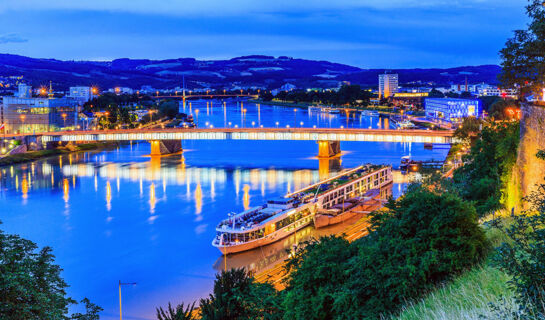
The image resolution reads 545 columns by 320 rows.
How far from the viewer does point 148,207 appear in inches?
573

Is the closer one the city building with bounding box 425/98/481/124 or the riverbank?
the riverbank

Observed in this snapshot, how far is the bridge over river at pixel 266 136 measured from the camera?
896 inches

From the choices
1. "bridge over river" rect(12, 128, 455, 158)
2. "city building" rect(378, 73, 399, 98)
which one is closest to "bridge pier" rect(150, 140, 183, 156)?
"bridge over river" rect(12, 128, 455, 158)

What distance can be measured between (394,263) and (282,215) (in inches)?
281

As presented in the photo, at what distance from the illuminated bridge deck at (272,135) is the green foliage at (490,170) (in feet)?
32.9

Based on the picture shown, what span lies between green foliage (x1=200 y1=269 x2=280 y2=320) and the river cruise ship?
4686 millimetres

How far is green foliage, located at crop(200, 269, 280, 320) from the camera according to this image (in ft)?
16.9

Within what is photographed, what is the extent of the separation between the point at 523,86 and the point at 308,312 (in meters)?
6.39

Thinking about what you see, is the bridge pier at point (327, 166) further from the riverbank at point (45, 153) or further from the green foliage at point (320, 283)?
the green foliage at point (320, 283)

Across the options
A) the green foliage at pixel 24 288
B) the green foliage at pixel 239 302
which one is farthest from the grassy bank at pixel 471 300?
the green foliage at pixel 24 288

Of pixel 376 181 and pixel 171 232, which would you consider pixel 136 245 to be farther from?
pixel 376 181

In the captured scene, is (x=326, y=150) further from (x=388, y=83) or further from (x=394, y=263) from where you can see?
(x=388, y=83)

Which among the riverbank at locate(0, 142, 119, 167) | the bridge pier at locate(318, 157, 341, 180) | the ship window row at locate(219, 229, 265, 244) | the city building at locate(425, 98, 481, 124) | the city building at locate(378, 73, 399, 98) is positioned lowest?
the ship window row at locate(219, 229, 265, 244)

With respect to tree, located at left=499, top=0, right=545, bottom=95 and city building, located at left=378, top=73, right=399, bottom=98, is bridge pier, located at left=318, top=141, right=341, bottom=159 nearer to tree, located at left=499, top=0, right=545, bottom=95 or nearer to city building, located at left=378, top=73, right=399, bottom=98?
tree, located at left=499, top=0, right=545, bottom=95
